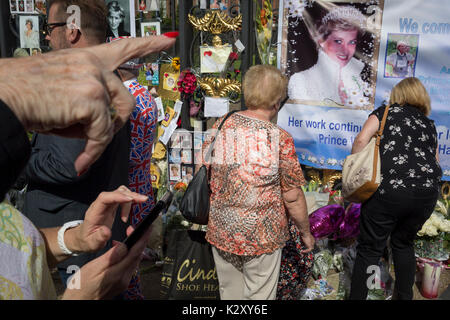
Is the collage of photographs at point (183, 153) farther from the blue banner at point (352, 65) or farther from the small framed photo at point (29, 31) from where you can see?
the small framed photo at point (29, 31)

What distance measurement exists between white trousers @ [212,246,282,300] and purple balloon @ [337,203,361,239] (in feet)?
4.28

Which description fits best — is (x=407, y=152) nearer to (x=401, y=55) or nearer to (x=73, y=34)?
(x=401, y=55)

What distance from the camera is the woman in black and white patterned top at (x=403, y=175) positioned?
2602 millimetres

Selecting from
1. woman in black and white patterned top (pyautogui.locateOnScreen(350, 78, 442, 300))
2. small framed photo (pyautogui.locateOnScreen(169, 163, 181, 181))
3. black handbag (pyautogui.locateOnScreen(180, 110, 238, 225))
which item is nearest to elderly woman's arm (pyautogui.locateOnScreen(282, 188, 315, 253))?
black handbag (pyautogui.locateOnScreen(180, 110, 238, 225))

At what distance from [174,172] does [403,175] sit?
2276mm

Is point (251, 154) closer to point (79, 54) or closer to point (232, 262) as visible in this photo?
point (232, 262)

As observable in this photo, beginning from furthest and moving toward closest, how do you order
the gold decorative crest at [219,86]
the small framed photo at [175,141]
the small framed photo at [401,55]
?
the small framed photo at [175,141] < the gold decorative crest at [219,86] < the small framed photo at [401,55]

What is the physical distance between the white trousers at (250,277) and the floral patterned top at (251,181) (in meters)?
0.09

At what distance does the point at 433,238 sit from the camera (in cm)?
335

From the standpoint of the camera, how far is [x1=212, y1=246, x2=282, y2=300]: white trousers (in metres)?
2.34

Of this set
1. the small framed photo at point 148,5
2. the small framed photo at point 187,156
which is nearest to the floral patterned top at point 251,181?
the small framed photo at point 187,156

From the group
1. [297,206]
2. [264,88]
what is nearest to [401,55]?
[264,88]

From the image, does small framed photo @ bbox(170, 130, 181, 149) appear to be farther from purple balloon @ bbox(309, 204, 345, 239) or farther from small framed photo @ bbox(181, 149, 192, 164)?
purple balloon @ bbox(309, 204, 345, 239)
